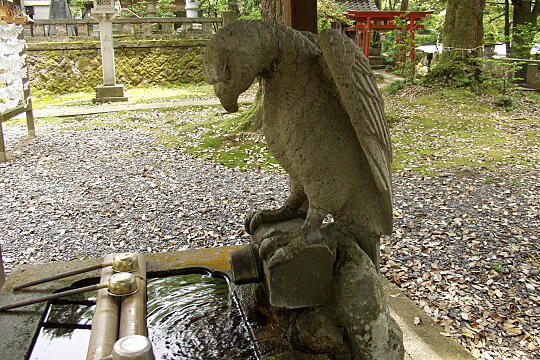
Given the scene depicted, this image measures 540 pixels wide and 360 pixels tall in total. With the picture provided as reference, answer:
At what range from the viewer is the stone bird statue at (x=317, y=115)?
1.70 meters

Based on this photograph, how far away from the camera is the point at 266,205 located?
5082 millimetres

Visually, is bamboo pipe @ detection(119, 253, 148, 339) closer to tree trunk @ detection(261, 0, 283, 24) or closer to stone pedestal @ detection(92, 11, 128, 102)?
tree trunk @ detection(261, 0, 283, 24)

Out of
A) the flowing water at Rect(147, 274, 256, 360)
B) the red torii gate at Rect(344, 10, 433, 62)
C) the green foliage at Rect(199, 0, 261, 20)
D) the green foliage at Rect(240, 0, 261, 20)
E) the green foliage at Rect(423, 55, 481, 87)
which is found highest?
the green foliage at Rect(199, 0, 261, 20)

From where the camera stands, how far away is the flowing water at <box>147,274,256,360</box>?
2057 millimetres

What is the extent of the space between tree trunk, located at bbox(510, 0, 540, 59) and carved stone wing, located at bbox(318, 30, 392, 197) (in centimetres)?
1375

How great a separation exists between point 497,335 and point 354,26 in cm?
1465

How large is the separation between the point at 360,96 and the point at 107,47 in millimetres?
11619

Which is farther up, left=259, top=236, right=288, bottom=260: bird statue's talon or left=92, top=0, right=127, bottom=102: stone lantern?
left=92, top=0, right=127, bottom=102: stone lantern

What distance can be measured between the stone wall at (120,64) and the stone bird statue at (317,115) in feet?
45.9

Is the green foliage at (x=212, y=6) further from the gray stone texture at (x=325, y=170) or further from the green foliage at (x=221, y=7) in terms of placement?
the gray stone texture at (x=325, y=170)

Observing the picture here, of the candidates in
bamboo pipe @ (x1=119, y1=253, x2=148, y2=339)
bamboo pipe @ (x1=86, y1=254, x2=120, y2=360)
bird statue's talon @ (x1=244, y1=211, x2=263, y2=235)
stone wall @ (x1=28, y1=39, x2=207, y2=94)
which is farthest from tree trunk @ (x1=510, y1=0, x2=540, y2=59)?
bamboo pipe @ (x1=86, y1=254, x2=120, y2=360)

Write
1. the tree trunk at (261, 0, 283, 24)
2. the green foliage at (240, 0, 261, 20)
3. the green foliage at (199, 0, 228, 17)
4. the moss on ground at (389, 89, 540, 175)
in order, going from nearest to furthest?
the tree trunk at (261, 0, 283, 24) → the moss on ground at (389, 89, 540, 175) → the green foliage at (240, 0, 261, 20) → the green foliage at (199, 0, 228, 17)

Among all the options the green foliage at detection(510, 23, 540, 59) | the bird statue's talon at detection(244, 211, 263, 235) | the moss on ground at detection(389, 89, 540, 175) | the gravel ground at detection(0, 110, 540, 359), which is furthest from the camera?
the green foliage at detection(510, 23, 540, 59)

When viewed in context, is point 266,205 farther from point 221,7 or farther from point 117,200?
point 221,7
